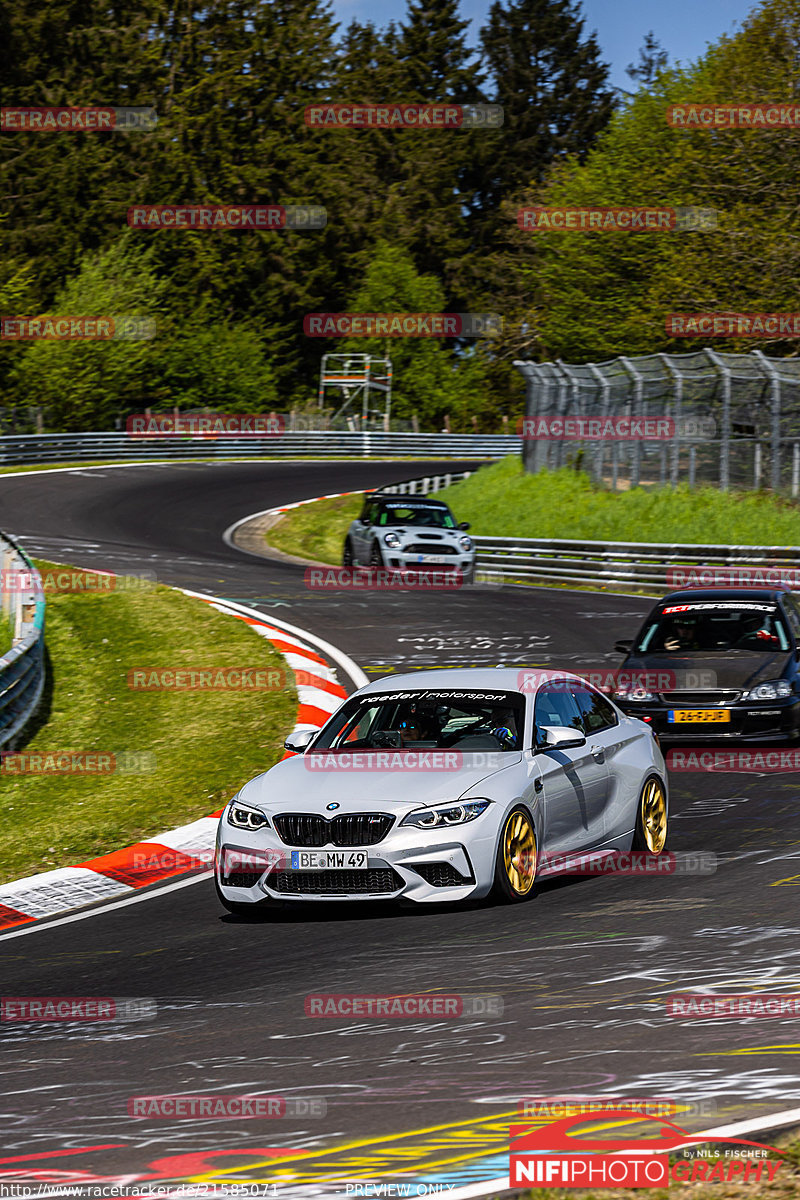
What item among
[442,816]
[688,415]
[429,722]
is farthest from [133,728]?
[688,415]

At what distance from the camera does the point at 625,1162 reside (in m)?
4.71

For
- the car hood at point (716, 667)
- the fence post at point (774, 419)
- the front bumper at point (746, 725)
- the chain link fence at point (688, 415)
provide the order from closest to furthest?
the front bumper at point (746, 725) → the car hood at point (716, 667) → the fence post at point (774, 419) → the chain link fence at point (688, 415)

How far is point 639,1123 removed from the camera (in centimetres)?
506

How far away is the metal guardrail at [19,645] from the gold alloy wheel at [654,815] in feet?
20.2

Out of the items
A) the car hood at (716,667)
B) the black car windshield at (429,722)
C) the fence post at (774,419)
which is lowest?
the car hood at (716,667)

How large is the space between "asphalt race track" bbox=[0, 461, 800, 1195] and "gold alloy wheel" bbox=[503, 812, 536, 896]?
0.55 ft

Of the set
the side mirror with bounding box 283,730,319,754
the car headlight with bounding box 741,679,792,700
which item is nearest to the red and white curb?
the side mirror with bounding box 283,730,319,754

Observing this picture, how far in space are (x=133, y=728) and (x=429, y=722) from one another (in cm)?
679

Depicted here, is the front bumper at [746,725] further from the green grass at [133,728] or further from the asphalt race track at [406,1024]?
the green grass at [133,728]

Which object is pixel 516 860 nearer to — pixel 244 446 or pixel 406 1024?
pixel 406 1024

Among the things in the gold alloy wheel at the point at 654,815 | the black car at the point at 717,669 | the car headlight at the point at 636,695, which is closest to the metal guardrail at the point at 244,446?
the black car at the point at 717,669

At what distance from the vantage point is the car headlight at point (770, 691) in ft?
45.8

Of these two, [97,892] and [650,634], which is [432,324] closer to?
[650,634]

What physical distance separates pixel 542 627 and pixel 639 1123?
17149mm
